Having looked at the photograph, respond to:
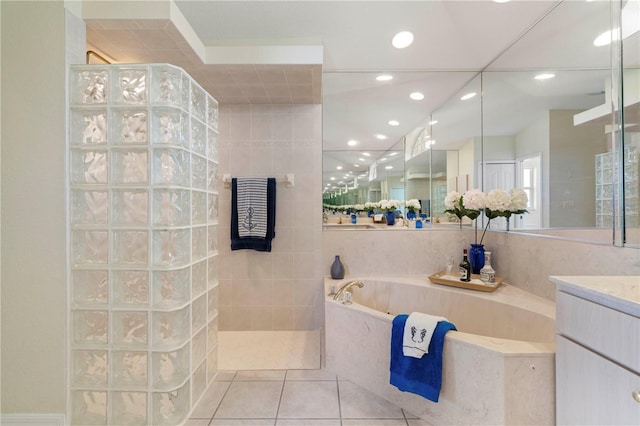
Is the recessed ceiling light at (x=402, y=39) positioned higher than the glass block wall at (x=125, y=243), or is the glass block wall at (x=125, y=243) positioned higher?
the recessed ceiling light at (x=402, y=39)

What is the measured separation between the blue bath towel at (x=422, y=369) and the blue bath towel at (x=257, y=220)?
1440 millimetres

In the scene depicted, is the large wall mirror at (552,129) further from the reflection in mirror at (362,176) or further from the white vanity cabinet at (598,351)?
the white vanity cabinet at (598,351)

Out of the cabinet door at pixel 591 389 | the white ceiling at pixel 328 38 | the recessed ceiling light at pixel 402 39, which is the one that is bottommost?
the cabinet door at pixel 591 389

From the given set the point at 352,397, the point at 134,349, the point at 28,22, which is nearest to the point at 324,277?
the point at 352,397

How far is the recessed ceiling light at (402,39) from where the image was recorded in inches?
81.1

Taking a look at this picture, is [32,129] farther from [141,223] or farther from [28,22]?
[141,223]

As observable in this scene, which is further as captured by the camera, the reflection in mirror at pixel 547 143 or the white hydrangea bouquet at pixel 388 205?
the white hydrangea bouquet at pixel 388 205

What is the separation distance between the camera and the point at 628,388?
2.94 ft

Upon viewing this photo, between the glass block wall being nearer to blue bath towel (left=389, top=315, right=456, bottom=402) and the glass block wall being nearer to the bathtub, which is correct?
the bathtub

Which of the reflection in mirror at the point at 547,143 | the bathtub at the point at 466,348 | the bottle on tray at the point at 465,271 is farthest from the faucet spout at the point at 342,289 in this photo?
the reflection in mirror at the point at 547,143

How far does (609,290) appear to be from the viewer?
1.01 metres

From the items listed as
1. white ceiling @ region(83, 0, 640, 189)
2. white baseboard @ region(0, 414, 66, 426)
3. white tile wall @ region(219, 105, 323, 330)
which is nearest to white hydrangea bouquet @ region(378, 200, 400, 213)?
white tile wall @ region(219, 105, 323, 330)

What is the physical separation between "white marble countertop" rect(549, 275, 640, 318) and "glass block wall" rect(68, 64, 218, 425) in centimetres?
175

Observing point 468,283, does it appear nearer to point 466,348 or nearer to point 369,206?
point 466,348
